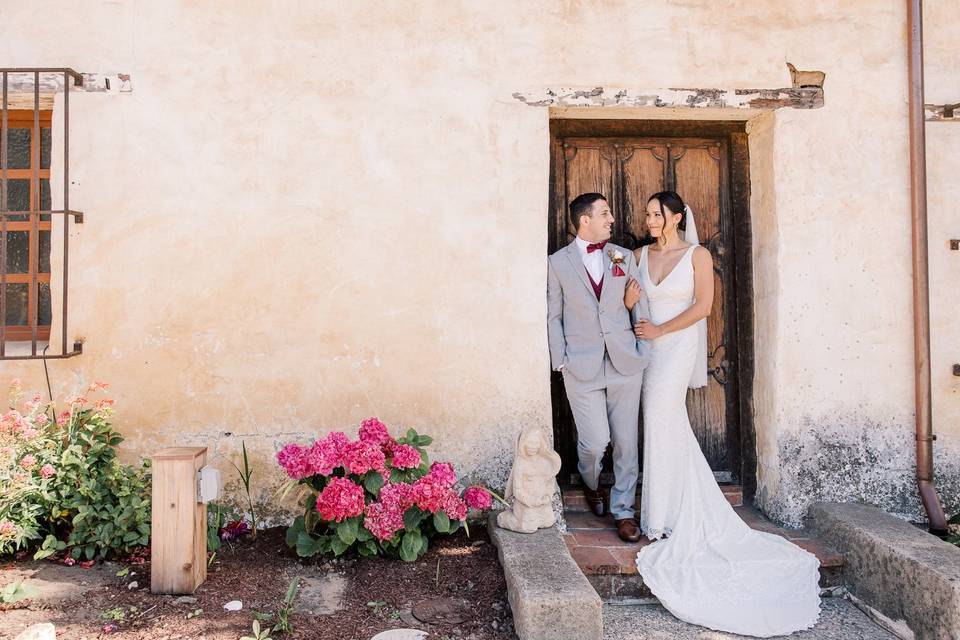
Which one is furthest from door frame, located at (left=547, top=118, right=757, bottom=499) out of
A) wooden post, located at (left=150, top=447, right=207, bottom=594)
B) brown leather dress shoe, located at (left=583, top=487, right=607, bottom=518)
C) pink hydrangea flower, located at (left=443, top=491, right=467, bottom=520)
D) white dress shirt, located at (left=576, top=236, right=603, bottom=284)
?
wooden post, located at (left=150, top=447, right=207, bottom=594)

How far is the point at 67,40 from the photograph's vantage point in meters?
4.36

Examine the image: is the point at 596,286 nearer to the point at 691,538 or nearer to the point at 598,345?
the point at 598,345

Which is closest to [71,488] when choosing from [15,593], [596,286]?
[15,593]

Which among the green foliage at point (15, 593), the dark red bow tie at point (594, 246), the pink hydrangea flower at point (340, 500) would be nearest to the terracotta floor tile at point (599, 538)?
the pink hydrangea flower at point (340, 500)

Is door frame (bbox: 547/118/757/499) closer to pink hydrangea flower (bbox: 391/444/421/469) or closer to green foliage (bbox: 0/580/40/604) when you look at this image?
pink hydrangea flower (bbox: 391/444/421/469)

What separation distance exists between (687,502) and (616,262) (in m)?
1.51

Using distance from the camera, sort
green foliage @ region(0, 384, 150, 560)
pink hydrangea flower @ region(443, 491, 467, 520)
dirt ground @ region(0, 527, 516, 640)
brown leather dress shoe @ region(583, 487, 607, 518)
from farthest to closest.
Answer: brown leather dress shoe @ region(583, 487, 607, 518)
pink hydrangea flower @ region(443, 491, 467, 520)
green foliage @ region(0, 384, 150, 560)
dirt ground @ region(0, 527, 516, 640)

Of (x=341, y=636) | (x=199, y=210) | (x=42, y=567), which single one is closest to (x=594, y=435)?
(x=341, y=636)

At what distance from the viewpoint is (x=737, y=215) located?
4.98 m

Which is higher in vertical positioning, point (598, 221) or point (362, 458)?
point (598, 221)

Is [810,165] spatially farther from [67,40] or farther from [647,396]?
[67,40]

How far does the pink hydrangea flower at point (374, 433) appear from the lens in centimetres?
392

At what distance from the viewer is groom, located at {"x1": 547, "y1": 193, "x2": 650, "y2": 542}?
172 inches

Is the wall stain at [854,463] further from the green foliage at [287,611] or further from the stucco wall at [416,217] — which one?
the green foliage at [287,611]
